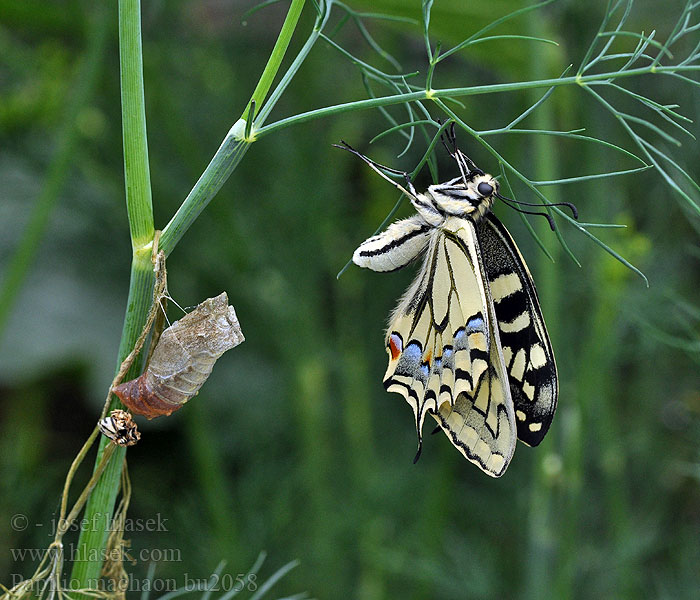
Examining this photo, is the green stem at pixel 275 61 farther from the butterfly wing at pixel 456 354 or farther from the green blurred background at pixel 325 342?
the green blurred background at pixel 325 342

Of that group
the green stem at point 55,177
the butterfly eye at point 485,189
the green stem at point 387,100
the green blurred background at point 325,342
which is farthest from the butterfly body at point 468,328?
the green stem at point 55,177

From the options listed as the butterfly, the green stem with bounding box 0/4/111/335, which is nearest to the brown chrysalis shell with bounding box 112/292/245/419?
the butterfly

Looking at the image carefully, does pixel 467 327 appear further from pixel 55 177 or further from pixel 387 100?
pixel 55 177

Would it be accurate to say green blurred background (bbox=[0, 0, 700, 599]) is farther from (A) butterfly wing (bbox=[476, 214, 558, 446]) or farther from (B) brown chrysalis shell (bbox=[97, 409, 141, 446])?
(B) brown chrysalis shell (bbox=[97, 409, 141, 446])

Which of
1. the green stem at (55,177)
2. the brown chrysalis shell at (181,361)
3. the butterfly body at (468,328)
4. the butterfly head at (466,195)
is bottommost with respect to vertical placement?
the brown chrysalis shell at (181,361)

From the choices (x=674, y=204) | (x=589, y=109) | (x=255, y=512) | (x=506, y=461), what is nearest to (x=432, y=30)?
(x=589, y=109)

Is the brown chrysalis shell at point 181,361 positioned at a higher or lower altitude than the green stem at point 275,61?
lower
